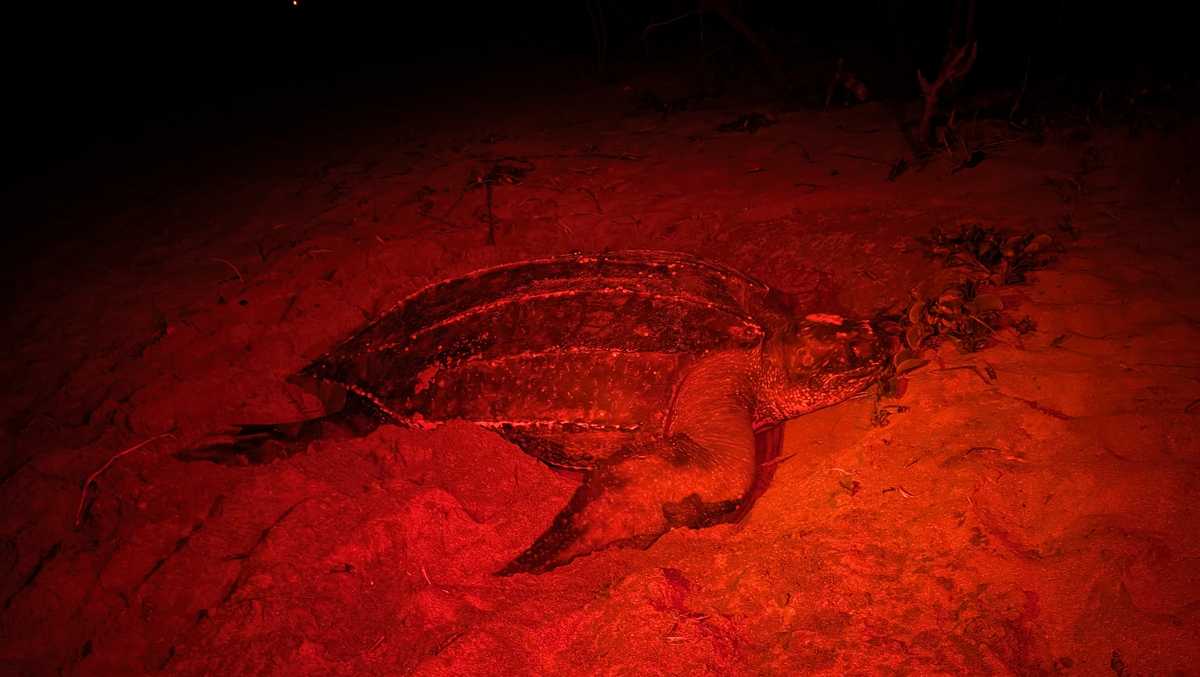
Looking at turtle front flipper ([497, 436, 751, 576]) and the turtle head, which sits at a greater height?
the turtle head

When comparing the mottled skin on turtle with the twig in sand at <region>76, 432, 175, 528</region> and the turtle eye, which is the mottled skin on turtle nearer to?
the turtle eye

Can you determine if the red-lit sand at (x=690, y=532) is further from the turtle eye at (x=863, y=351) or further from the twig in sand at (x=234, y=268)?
the turtle eye at (x=863, y=351)

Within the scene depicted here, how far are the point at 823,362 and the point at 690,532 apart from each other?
91 cm

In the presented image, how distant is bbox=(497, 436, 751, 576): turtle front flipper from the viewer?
1.91 m

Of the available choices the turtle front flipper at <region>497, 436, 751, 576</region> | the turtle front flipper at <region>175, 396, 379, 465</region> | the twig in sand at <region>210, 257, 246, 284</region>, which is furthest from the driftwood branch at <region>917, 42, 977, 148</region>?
the twig in sand at <region>210, 257, 246, 284</region>

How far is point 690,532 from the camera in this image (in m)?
1.90

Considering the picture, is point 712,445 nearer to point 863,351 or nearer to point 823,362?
point 823,362

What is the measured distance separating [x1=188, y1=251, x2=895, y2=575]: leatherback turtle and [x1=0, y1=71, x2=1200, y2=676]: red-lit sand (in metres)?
0.14

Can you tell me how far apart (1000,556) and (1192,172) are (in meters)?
2.90

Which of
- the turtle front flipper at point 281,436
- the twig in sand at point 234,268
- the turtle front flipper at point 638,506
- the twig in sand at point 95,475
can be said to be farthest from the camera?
the twig in sand at point 234,268

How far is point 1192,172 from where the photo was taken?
291 cm

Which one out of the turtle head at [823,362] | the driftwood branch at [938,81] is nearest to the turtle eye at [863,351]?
the turtle head at [823,362]

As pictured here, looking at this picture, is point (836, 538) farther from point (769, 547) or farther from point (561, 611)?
point (561, 611)

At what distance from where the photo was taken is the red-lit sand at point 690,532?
4.59ft
